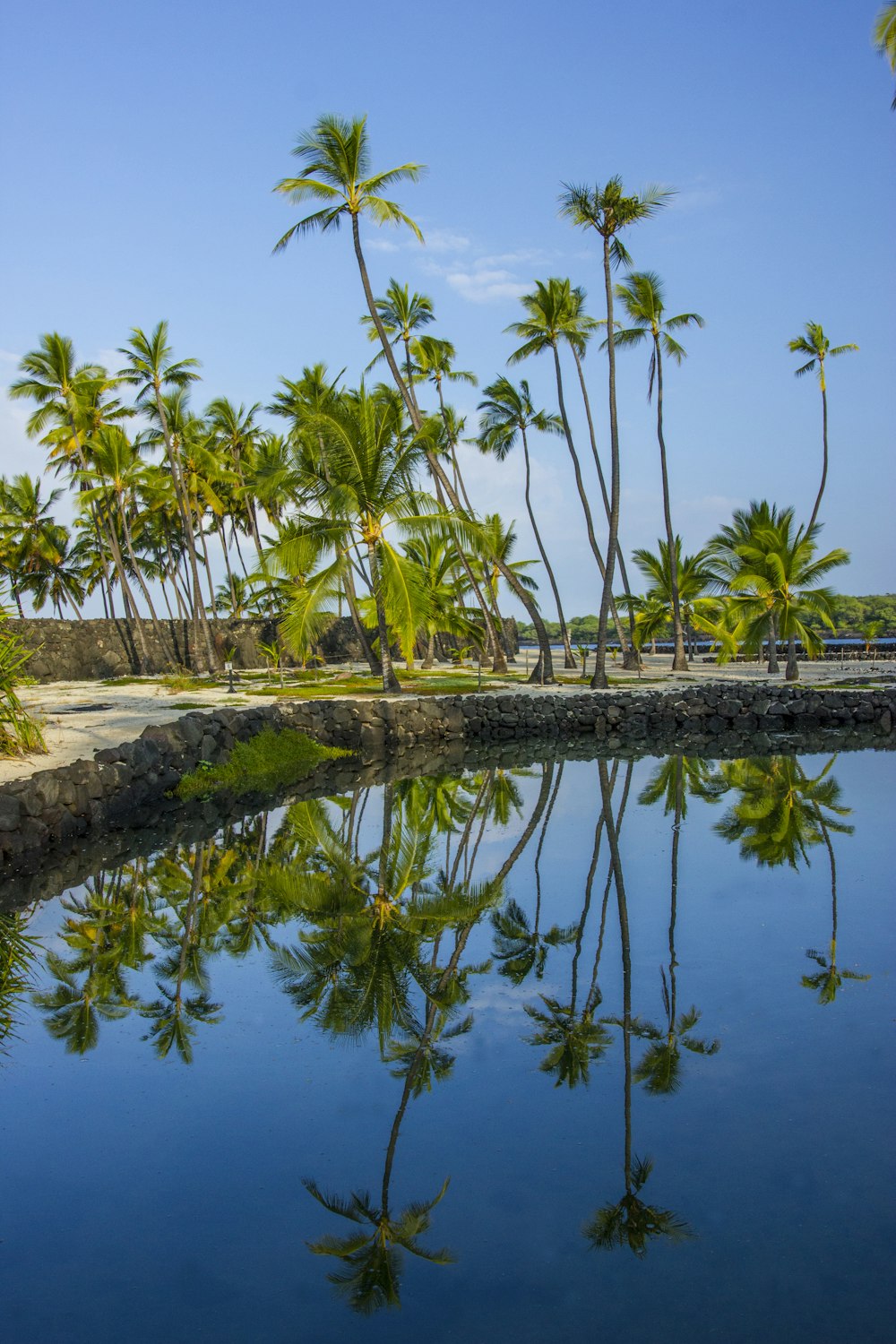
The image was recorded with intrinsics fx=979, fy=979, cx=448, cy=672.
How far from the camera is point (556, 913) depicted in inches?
295

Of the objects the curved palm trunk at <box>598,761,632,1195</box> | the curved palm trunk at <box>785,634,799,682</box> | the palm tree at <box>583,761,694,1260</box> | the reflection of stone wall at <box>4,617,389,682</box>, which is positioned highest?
the reflection of stone wall at <box>4,617,389,682</box>

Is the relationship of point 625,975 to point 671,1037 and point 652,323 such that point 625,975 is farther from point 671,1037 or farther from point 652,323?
point 652,323

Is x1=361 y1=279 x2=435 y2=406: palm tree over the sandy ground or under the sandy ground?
over

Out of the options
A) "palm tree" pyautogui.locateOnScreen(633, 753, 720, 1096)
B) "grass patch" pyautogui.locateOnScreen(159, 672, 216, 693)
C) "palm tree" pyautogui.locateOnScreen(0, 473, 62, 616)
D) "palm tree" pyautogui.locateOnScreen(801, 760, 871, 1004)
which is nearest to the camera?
"palm tree" pyautogui.locateOnScreen(633, 753, 720, 1096)

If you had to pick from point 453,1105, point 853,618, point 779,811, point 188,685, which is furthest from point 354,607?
point 853,618

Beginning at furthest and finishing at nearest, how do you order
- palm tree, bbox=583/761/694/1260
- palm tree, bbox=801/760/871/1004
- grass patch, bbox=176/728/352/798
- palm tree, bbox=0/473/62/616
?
palm tree, bbox=0/473/62/616 → grass patch, bbox=176/728/352/798 → palm tree, bbox=801/760/871/1004 → palm tree, bbox=583/761/694/1260

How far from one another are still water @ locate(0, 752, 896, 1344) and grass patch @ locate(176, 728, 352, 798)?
4800mm

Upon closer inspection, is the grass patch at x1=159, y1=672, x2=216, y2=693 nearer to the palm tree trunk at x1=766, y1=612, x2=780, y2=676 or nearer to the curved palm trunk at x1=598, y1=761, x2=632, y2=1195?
the palm tree trunk at x1=766, y1=612, x2=780, y2=676

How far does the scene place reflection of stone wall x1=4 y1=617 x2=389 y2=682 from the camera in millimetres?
33031

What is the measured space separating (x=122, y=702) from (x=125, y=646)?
15.8 metres

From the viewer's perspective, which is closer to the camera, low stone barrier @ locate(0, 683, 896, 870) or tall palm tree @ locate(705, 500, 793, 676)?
low stone barrier @ locate(0, 683, 896, 870)

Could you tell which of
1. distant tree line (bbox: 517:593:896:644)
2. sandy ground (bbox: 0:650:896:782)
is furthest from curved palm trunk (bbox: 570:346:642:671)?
distant tree line (bbox: 517:593:896:644)

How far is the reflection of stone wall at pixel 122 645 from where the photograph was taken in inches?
1300

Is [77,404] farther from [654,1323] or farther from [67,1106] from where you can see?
[654,1323]
